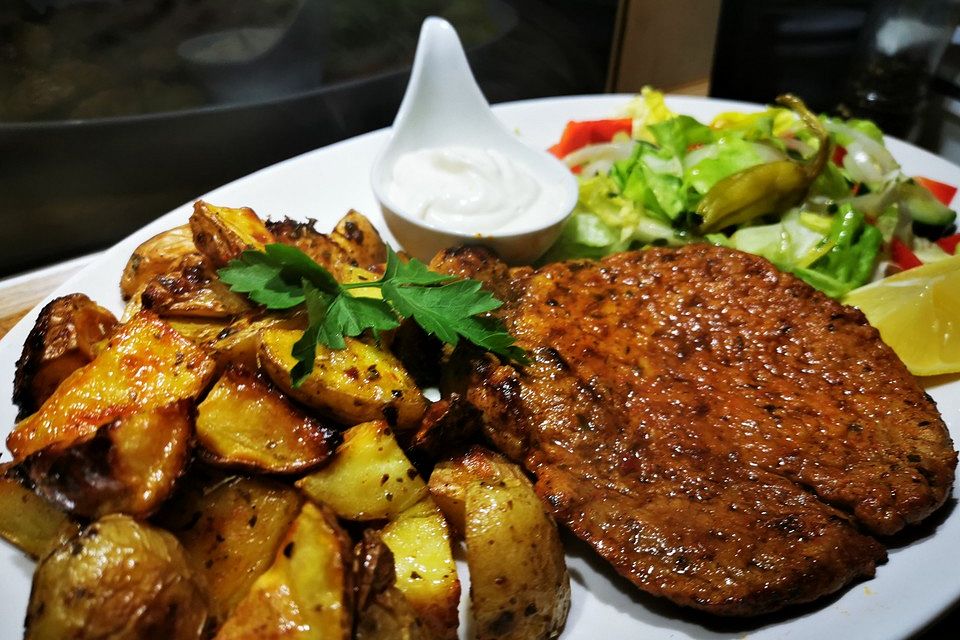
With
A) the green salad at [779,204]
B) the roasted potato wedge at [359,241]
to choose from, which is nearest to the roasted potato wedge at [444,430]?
the roasted potato wedge at [359,241]

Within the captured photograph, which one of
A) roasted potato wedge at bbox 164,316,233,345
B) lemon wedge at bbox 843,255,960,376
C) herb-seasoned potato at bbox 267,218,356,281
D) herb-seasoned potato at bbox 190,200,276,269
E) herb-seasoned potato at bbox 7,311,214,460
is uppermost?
Answer: herb-seasoned potato at bbox 190,200,276,269

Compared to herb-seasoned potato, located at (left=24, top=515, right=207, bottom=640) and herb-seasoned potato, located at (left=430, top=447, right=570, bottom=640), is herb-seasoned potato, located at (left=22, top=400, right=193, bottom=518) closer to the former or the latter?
herb-seasoned potato, located at (left=24, top=515, right=207, bottom=640)

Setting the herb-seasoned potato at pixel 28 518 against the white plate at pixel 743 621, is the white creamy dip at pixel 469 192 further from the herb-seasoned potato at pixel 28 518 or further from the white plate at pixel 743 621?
the herb-seasoned potato at pixel 28 518

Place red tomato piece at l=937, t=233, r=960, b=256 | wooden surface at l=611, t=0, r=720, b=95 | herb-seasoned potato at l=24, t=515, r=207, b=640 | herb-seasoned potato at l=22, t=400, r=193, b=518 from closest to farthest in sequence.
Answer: herb-seasoned potato at l=24, t=515, r=207, b=640 < herb-seasoned potato at l=22, t=400, r=193, b=518 < red tomato piece at l=937, t=233, r=960, b=256 < wooden surface at l=611, t=0, r=720, b=95

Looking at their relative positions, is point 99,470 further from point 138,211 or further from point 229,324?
point 138,211

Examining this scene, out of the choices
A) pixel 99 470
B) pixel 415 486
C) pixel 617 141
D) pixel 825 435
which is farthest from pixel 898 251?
pixel 99 470

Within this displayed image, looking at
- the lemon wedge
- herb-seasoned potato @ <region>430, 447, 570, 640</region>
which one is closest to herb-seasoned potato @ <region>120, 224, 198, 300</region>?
herb-seasoned potato @ <region>430, 447, 570, 640</region>
